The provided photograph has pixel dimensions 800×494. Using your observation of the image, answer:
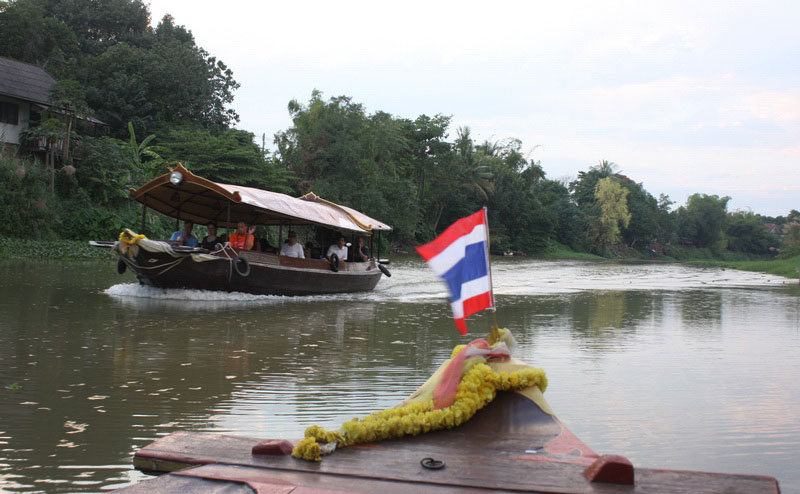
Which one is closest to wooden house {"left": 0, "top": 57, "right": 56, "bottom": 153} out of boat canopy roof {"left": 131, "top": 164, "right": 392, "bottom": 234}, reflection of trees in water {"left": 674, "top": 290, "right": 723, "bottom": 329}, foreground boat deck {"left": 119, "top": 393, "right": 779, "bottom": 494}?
boat canopy roof {"left": 131, "top": 164, "right": 392, "bottom": 234}

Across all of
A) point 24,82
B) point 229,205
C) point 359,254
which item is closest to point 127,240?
point 229,205

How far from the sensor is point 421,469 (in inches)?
113

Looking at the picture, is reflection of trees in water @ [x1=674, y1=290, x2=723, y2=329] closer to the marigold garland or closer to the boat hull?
the boat hull

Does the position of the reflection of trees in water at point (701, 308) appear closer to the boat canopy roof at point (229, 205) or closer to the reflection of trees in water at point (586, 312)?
the reflection of trees in water at point (586, 312)

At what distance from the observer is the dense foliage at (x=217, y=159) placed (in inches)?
929

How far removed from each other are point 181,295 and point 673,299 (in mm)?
10293

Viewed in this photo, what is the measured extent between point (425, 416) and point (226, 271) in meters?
9.15

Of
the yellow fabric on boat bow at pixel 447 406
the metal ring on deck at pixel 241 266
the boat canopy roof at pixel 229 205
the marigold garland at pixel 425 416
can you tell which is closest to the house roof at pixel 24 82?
the boat canopy roof at pixel 229 205

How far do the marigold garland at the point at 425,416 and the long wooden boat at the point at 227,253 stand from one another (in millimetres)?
8802

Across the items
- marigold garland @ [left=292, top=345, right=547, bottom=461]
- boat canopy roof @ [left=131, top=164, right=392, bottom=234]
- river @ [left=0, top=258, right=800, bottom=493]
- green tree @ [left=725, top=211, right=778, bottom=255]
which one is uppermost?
green tree @ [left=725, top=211, right=778, bottom=255]

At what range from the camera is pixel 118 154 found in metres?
25.4

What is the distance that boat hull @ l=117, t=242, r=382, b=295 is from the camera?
1178 cm

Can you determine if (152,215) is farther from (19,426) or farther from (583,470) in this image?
(583,470)

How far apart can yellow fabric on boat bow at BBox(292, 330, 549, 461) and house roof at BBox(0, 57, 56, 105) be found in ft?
77.1
